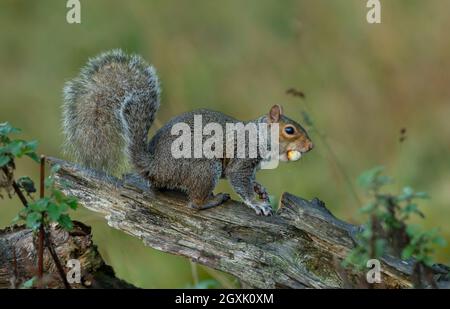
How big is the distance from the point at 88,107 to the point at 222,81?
11.5ft

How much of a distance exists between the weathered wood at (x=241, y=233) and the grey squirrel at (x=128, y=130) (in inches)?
4.5

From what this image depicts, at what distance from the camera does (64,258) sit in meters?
4.44

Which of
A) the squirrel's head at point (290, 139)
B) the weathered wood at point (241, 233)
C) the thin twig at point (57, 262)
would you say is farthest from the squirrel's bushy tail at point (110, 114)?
the thin twig at point (57, 262)

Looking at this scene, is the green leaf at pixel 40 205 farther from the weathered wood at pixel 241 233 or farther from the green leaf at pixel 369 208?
the green leaf at pixel 369 208

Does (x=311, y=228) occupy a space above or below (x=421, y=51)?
below

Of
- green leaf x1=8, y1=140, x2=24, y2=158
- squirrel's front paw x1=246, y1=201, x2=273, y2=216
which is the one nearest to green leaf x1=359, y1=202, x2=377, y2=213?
squirrel's front paw x1=246, y1=201, x2=273, y2=216

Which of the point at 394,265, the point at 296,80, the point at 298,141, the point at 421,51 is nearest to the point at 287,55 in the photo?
the point at 296,80

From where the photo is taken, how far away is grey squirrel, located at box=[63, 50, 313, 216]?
16.4 ft

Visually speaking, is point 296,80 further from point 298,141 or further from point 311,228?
A: point 311,228

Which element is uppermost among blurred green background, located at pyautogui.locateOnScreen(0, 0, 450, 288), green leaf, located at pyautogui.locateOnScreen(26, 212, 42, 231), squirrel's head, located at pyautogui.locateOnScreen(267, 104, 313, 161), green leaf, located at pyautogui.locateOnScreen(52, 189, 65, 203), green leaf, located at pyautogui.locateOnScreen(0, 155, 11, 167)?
blurred green background, located at pyautogui.locateOnScreen(0, 0, 450, 288)

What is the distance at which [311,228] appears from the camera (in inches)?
176

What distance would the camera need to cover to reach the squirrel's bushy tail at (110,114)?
16.4 feet

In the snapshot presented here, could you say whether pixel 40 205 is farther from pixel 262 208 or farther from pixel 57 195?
pixel 262 208

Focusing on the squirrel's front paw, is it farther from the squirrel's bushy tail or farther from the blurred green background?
the blurred green background
